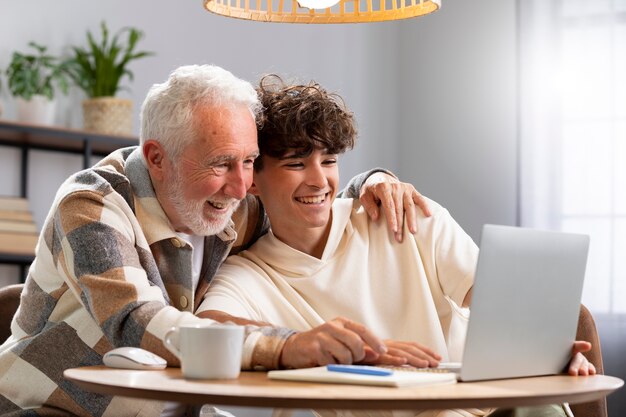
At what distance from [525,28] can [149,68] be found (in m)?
1.84

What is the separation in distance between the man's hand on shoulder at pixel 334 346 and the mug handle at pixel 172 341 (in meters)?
0.16

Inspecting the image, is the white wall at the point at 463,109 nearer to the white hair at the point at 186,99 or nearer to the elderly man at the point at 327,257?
the elderly man at the point at 327,257

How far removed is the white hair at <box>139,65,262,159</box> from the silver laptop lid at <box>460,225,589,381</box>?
0.67 m

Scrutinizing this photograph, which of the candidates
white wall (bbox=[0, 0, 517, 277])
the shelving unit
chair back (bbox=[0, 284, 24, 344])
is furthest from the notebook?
white wall (bbox=[0, 0, 517, 277])

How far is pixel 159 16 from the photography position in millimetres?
4293

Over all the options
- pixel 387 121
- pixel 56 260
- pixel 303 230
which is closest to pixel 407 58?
pixel 387 121

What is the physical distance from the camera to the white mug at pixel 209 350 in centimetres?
123

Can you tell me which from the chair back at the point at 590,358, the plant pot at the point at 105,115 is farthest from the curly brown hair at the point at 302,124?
the plant pot at the point at 105,115

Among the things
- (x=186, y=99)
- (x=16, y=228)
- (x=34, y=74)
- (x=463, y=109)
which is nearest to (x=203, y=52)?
(x=34, y=74)

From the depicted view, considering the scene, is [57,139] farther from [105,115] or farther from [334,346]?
[334,346]

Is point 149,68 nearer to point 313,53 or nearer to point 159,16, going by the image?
point 159,16

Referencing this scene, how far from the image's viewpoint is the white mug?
4.05ft

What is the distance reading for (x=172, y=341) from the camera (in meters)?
1.35

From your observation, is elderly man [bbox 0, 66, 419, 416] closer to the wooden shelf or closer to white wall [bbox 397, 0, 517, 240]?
the wooden shelf
